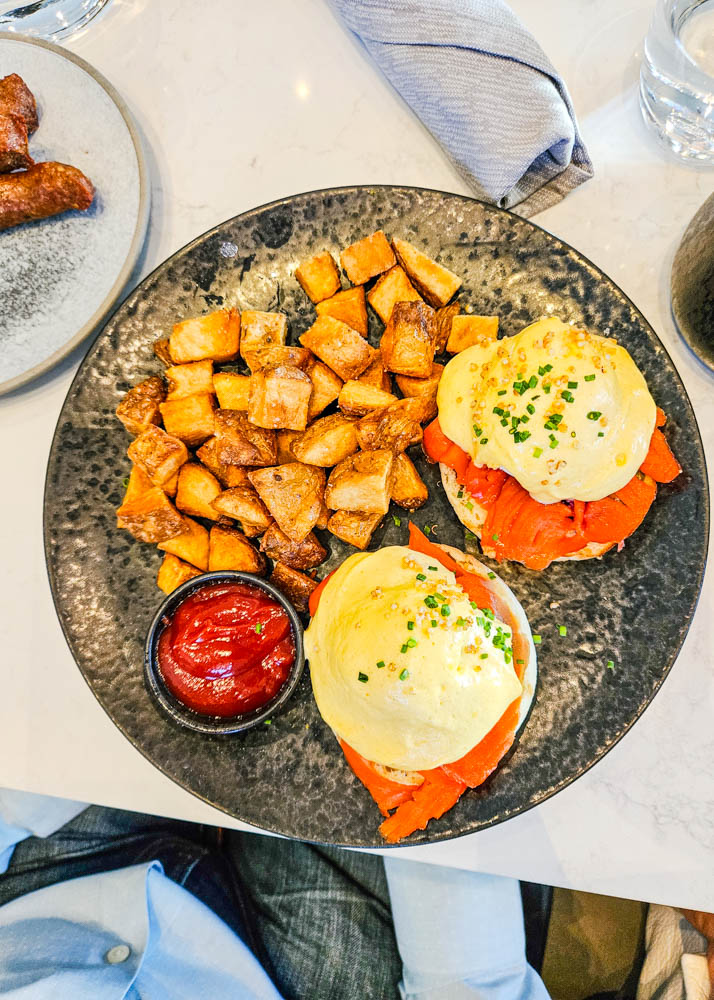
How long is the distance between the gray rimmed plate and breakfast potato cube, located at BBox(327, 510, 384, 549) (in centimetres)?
82

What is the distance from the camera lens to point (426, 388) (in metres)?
1.68

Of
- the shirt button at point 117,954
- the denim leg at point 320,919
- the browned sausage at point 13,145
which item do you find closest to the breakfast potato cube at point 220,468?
the browned sausage at point 13,145

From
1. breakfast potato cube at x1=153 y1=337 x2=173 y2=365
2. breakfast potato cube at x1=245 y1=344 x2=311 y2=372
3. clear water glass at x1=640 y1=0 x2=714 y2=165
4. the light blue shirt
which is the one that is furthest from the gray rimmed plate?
the light blue shirt

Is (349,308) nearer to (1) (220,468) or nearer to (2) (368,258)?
(2) (368,258)

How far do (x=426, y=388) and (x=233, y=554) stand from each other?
637 mm

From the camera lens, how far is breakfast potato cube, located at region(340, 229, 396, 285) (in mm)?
1720

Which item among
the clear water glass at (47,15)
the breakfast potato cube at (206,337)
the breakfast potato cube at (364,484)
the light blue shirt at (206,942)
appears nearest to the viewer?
the breakfast potato cube at (364,484)

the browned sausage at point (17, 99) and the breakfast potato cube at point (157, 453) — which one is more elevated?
the browned sausage at point (17, 99)

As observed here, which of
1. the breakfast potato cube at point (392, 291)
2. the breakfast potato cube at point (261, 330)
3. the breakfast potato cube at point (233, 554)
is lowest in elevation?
the breakfast potato cube at point (233, 554)

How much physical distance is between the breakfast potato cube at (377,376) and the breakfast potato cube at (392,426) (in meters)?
0.09

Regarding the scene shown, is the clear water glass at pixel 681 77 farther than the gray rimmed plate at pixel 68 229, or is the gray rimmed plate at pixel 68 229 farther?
the gray rimmed plate at pixel 68 229

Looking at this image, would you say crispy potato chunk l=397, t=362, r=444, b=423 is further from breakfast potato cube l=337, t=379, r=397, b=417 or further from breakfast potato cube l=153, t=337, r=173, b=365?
breakfast potato cube l=153, t=337, r=173, b=365

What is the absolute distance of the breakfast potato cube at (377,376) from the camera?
1.72m

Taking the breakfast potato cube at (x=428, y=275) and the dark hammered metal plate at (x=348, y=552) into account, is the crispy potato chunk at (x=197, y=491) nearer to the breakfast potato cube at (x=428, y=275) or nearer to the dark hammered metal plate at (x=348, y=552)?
the dark hammered metal plate at (x=348, y=552)
